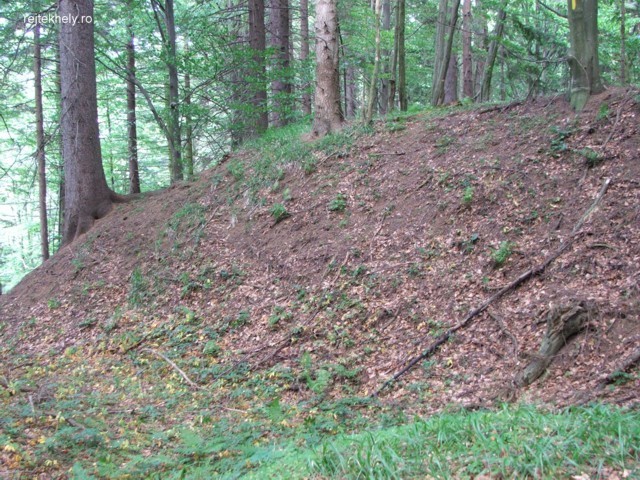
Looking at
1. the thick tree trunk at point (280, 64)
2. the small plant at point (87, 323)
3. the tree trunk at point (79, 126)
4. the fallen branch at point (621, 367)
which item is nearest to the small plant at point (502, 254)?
the fallen branch at point (621, 367)

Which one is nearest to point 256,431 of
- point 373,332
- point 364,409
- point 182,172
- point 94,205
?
point 364,409

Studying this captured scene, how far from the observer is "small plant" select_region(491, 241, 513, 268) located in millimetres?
6793

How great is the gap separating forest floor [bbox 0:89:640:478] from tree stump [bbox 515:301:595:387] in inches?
3.0

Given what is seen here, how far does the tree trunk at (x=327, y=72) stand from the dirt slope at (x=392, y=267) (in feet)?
4.02

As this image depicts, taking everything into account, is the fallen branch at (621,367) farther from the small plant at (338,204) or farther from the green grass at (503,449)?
the small plant at (338,204)

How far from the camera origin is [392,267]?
771 cm

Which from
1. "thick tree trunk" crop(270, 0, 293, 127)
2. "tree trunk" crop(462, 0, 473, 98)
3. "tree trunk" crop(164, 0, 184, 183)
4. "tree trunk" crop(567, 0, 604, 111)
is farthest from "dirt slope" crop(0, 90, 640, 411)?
"tree trunk" crop(462, 0, 473, 98)

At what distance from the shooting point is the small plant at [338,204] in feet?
30.3

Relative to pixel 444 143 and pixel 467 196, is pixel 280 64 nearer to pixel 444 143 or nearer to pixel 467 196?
pixel 444 143

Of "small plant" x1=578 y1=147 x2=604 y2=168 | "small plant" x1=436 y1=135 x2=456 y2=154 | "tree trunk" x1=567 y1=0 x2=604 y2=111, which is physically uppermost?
"tree trunk" x1=567 y1=0 x2=604 y2=111

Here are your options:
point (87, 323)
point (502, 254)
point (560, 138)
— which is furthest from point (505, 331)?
point (87, 323)

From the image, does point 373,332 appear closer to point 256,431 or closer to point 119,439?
point 256,431

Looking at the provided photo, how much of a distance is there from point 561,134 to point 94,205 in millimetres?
10491

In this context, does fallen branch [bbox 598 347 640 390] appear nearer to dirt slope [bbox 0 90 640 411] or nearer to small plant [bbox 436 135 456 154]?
dirt slope [bbox 0 90 640 411]
